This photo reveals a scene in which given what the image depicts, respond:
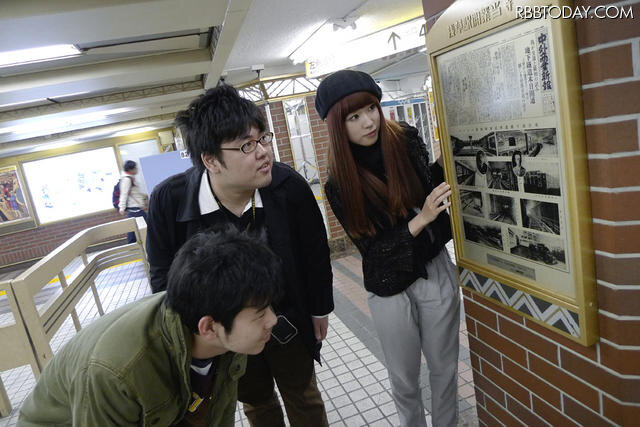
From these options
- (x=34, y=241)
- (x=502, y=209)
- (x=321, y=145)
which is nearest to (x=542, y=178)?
(x=502, y=209)

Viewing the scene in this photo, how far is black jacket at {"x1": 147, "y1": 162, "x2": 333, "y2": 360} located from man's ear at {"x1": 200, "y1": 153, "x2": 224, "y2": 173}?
137mm

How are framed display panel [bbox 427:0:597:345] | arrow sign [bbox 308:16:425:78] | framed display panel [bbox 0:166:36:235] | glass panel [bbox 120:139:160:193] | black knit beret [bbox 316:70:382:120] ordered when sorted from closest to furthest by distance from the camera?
framed display panel [bbox 427:0:597:345] → black knit beret [bbox 316:70:382:120] → arrow sign [bbox 308:16:425:78] → framed display panel [bbox 0:166:36:235] → glass panel [bbox 120:139:160:193]

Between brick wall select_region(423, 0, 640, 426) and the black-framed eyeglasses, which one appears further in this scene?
the black-framed eyeglasses

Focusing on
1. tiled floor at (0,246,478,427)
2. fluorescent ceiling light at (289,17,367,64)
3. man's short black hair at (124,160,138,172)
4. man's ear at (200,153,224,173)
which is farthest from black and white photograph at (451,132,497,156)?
man's short black hair at (124,160,138,172)

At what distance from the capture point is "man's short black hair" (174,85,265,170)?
160 centimetres

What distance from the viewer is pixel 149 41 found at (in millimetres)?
3035

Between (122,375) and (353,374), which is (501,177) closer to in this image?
(122,375)

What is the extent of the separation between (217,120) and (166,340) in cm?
84

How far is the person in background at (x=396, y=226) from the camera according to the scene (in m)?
1.61

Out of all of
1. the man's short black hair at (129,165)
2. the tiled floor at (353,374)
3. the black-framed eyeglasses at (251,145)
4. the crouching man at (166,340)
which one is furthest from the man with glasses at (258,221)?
the man's short black hair at (129,165)

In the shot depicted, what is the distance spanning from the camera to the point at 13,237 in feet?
34.2

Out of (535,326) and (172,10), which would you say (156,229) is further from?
(535,326)

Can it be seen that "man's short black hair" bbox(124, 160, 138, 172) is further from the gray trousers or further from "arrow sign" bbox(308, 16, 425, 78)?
the gray trousers

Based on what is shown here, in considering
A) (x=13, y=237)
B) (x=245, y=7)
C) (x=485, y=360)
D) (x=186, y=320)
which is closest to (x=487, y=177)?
(x=485, y=360)
